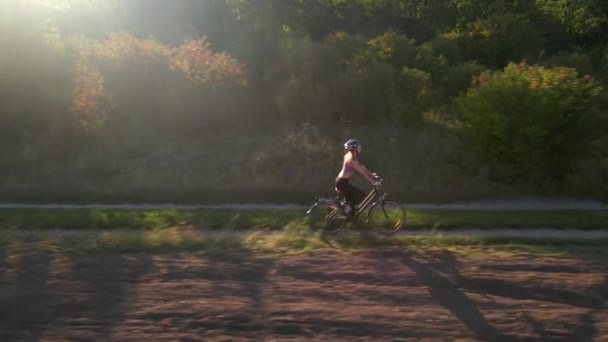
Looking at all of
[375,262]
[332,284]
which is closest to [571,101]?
[375,262]

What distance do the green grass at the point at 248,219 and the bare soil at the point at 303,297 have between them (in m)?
3.11

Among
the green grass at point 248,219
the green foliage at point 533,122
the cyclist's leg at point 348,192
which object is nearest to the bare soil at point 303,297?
the cyclist's leg at point 348,192

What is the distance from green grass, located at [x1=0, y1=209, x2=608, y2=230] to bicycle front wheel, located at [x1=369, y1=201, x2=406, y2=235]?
1.75 feet

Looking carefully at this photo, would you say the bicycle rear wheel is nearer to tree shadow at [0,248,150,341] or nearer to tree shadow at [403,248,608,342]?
tree shadow at [403,248,608,342]

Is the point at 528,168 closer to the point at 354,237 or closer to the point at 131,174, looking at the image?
the point at 354,237

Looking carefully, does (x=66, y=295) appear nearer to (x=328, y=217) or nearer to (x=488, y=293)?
(x=488, y=293)

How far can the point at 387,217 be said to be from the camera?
12523 millimetres

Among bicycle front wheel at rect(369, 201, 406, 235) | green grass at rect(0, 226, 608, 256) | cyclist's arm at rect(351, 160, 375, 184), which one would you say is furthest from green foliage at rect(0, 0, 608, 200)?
green grass at rect(0, 226, 608, 256)

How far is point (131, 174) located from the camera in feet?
65.7

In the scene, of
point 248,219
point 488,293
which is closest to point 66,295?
point 488,293

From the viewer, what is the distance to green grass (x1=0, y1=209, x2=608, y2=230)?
13.3 m

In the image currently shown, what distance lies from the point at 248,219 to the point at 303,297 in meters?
5.56

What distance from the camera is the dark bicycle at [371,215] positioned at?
12344 millimetres

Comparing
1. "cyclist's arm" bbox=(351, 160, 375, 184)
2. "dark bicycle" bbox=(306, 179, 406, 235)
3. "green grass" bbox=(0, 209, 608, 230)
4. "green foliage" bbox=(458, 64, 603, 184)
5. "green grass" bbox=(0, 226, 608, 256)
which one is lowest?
"green grass" bbox=(0, 226, 608, 256)
